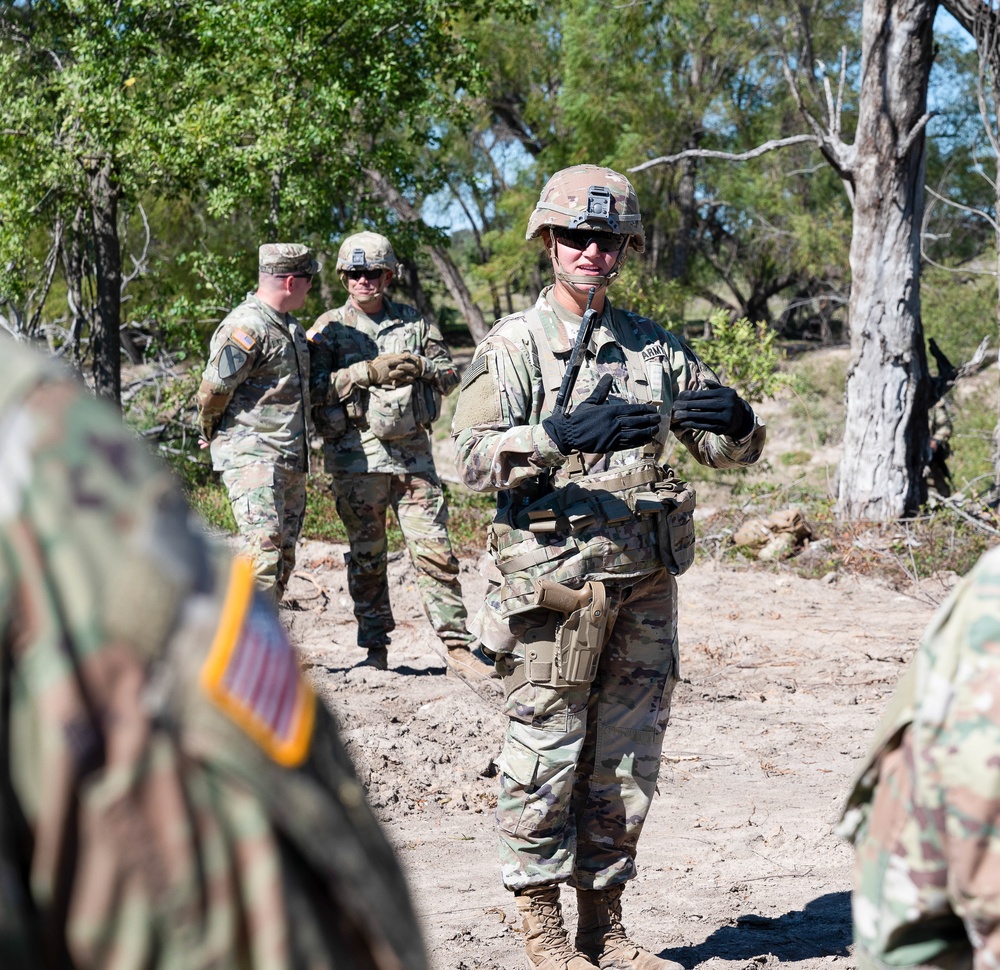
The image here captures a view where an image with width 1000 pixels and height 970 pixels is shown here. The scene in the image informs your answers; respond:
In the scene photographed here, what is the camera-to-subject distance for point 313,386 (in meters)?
6.61

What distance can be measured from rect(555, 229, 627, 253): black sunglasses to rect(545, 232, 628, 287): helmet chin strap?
0.04 meters

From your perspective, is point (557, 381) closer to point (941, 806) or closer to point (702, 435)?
point (702, 435)

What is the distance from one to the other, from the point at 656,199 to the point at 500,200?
8.86ft

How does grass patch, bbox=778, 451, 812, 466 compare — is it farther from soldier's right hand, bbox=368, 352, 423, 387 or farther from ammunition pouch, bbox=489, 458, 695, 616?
ammunition pouch, bbox=489, 458, 695, 616

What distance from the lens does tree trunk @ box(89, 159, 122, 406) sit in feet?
36.4

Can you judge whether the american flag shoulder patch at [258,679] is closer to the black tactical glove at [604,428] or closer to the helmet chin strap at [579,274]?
the black tactical glove at [604,428]

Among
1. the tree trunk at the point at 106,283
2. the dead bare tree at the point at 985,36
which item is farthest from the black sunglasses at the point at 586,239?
the tree trunk at the point at 106,283

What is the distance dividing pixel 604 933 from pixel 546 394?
1577 millimetres

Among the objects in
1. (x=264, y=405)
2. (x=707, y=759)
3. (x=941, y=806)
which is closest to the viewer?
(x=941, y=806)

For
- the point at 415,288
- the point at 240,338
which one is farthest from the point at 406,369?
the point at 415,288

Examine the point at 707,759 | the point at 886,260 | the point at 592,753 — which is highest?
the point at 886,260

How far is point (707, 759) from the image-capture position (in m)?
5.78

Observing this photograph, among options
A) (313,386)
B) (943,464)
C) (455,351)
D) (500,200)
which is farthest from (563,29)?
(313,386)

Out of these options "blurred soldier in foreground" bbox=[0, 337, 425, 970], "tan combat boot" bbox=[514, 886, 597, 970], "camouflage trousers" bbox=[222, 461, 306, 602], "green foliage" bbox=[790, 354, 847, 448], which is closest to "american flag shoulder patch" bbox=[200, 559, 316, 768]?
"blurred soldier in foreground" bbox=[0, 337, 425, 970]
